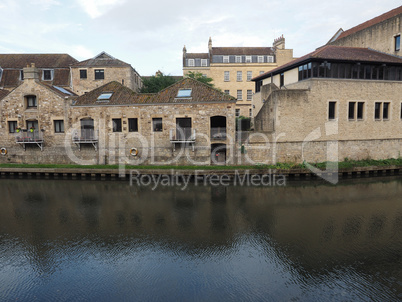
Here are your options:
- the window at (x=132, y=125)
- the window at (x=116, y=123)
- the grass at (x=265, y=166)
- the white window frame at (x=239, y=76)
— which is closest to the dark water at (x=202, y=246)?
the grass at (x=265, y=166)

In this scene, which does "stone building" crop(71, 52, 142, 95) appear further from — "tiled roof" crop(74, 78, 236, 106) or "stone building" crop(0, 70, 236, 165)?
"tiled roof" crop(74, 78, 236, 106)

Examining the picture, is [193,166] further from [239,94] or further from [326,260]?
[239,94]

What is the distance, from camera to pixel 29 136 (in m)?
21.9

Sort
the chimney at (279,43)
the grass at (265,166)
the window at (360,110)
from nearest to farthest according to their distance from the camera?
the grass at (265,166) < the window at (360,110) < the chimney at (279,43)

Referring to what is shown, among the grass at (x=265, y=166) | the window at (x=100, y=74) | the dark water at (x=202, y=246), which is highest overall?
the window at (x=100, y=74)

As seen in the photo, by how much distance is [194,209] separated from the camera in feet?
45.8

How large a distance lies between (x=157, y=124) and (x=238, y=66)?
21.1 metres

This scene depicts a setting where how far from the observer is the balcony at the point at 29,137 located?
70.8ft

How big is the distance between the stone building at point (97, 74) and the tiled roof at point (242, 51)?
47.4 ft

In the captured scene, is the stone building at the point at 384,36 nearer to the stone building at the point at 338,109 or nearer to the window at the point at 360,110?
the stone building at the point at 338,109

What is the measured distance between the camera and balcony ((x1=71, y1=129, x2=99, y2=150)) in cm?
2106

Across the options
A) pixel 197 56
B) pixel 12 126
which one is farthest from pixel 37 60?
pixel 197 56

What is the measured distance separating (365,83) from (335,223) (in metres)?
13.8

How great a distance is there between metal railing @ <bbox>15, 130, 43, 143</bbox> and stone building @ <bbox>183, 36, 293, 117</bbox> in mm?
21385
